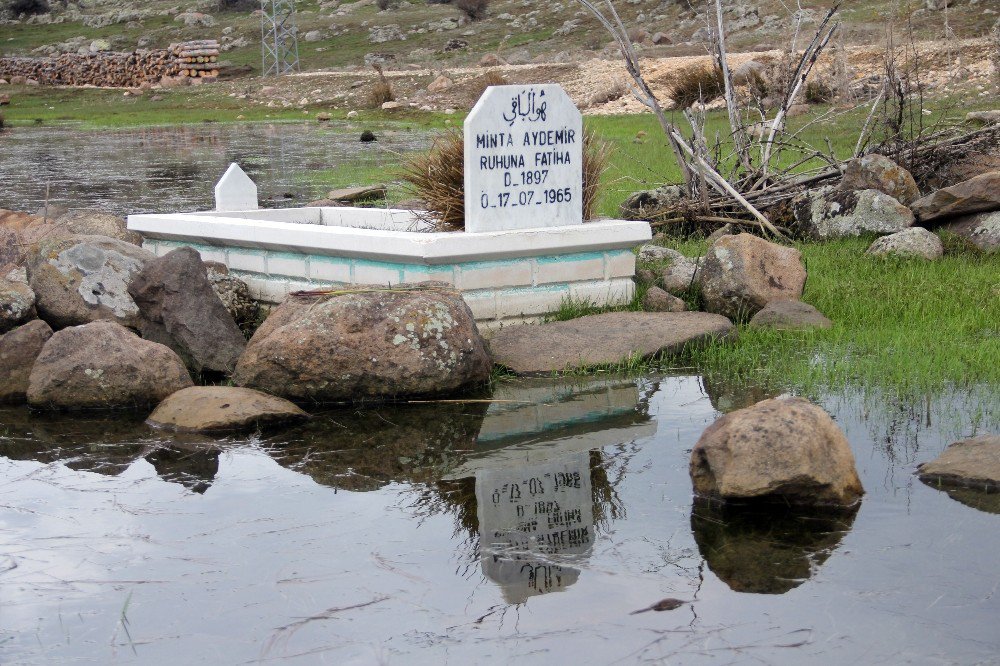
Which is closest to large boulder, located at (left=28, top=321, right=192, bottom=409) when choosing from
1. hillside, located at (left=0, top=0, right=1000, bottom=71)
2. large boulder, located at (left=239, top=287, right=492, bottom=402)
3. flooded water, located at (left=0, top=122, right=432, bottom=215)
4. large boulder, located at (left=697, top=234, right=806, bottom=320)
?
large boulder, located at (left=239, top=287, right=492, bottom=402)

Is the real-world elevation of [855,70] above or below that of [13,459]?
above

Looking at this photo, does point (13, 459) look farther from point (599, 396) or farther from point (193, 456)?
point (599, 396)

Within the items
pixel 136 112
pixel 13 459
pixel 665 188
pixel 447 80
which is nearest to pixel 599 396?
pixel 13 459

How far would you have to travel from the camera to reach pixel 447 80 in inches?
1431

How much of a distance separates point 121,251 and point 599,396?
3312 mm

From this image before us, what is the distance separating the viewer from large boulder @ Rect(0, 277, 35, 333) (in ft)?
24.7

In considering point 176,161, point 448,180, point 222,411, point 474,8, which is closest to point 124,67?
point 474,8

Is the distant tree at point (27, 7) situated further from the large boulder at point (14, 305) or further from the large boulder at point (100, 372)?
the large boulder at point (100, 372)

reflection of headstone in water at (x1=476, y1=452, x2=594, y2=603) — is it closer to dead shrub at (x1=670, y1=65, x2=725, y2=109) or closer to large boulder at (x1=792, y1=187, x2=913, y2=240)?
large boulder at (x1=792, y1=187, x2=913, y2=240)

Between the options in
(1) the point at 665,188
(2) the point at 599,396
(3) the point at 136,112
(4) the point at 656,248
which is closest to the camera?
(2) the point at 599,396

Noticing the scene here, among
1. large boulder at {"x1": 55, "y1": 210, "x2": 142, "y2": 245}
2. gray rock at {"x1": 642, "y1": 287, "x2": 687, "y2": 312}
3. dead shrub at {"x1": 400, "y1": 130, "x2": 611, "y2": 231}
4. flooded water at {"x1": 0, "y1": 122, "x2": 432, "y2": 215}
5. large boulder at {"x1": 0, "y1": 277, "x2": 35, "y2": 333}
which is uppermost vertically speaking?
dead shrub at {"x1": 400, "y1": 130, "x2": 611, "y2": 231}

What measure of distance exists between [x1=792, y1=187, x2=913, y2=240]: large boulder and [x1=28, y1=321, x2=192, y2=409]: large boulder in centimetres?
597

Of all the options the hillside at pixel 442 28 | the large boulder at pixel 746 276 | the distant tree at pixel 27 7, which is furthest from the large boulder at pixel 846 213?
the distant tree at pixel 27 7

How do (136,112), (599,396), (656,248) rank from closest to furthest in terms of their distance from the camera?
(599,396) → (656,248) → (136,112)
